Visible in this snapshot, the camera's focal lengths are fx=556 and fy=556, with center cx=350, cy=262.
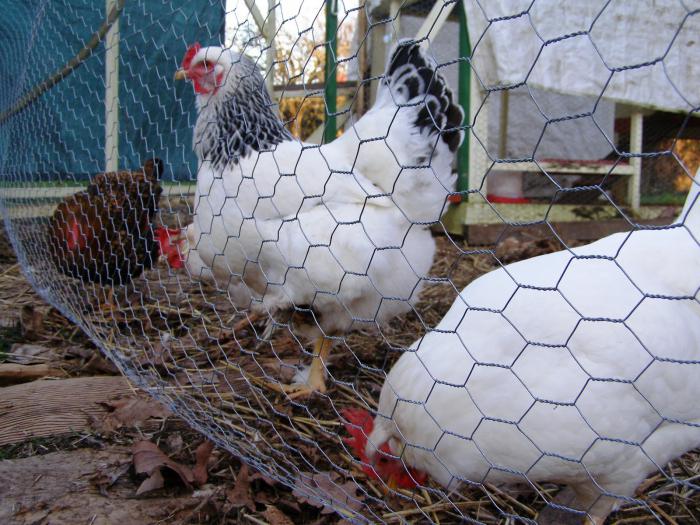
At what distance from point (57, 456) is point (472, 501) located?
826mm

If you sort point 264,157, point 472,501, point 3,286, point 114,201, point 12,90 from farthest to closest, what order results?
point 12,90
point 3,286
point 114,201
point 264,157
point 472,501

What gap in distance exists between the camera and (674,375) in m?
0.80

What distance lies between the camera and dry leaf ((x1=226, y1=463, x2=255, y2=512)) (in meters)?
0.99

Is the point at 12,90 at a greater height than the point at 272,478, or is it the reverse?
the point at 12,90

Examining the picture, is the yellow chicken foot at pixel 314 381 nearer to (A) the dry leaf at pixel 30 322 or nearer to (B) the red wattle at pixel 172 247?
(B) the red wattle at pixel 172 247

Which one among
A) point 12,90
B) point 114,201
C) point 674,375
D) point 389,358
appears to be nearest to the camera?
point 674,375

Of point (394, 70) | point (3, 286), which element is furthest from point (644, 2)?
point (3, 286)

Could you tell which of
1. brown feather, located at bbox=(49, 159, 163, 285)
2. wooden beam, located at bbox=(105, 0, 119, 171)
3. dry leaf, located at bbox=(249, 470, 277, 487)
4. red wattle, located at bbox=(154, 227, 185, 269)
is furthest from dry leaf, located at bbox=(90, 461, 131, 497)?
wooden beam, located at bbox=(105, 0, 119, 171)

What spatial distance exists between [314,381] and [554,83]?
2048 mm

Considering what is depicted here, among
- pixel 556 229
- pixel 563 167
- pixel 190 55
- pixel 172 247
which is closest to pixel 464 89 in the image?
pixel 563 167

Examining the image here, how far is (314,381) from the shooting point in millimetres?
1569

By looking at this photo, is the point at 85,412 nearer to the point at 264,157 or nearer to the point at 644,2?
the point at 264,157

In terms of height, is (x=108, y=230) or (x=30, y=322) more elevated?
(x=108, y=230)

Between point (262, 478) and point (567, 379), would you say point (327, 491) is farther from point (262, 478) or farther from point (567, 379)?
point (567, 379)
